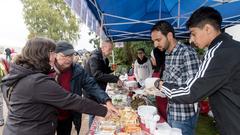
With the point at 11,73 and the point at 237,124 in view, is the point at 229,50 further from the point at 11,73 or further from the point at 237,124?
the point at 11,73

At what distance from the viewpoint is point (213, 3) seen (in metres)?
3.67

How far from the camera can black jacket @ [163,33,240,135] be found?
1.79 meters

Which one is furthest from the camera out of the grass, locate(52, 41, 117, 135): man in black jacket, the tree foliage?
the tree foliage

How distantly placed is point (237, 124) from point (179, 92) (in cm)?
Result: 42

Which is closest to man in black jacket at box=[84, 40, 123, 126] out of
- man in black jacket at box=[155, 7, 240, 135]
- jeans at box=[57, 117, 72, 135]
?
jeans at box=[57, 117, 72, 135]

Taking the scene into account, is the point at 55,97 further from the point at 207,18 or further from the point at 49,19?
the point at 49,19

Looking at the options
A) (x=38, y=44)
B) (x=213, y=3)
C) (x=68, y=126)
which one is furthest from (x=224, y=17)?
(x=38, y=44)

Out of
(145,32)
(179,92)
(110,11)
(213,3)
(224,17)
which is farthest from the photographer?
(145,32)

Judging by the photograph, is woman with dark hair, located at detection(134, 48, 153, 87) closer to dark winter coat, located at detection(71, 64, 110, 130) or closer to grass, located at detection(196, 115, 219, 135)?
grass, located at detection(196, 115, 219, 135)

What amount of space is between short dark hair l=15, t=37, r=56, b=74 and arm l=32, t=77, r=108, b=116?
0.11 metres

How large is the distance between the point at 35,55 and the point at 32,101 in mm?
326

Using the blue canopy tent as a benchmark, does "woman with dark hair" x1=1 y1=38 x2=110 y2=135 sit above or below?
below

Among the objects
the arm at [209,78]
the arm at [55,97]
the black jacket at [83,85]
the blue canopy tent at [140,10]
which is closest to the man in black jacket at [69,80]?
the black jacket at [83,85]

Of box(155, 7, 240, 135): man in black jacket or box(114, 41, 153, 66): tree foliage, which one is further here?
box(114, 41, 153, 66): tree foliage
